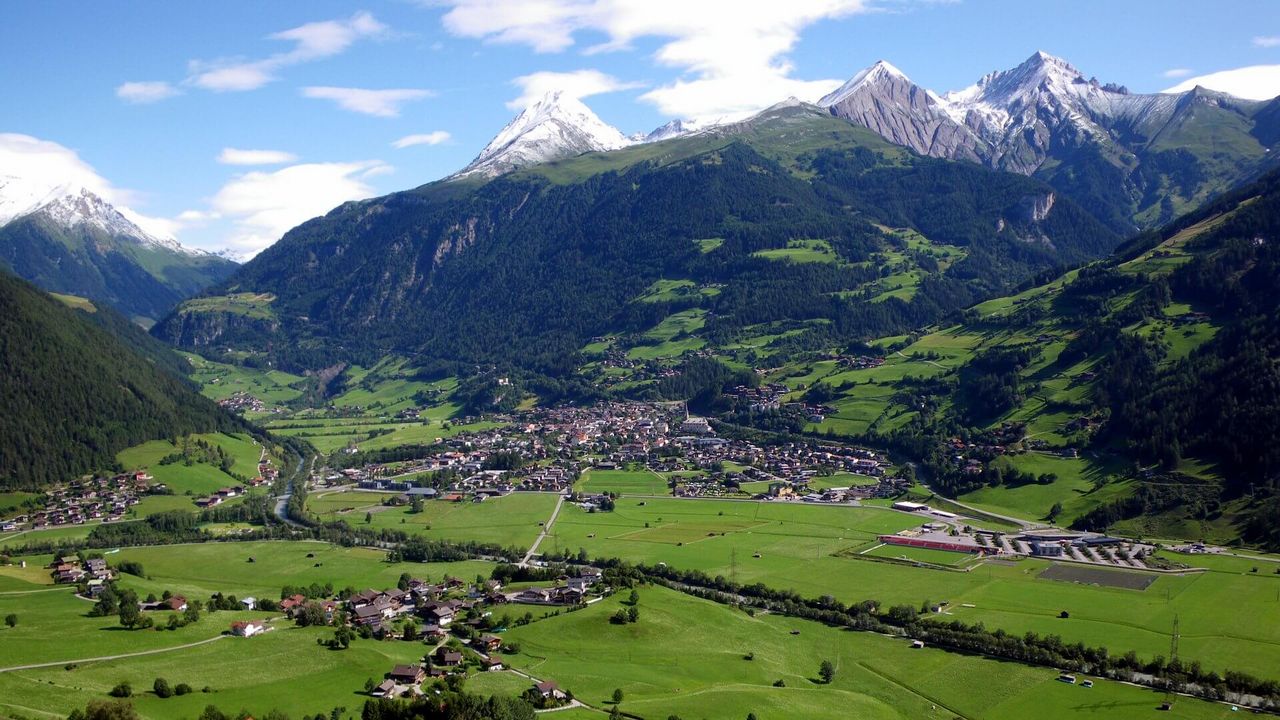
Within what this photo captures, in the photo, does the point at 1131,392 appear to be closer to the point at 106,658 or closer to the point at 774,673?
the point at 774,673

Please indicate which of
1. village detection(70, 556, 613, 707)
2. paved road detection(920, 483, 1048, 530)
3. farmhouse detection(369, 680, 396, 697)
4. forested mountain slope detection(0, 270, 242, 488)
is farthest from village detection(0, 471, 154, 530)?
paved road detection(920, 483, 1048, 530)

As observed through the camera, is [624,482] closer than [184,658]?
No

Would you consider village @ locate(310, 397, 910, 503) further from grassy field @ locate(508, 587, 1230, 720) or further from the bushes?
Result: the bushes

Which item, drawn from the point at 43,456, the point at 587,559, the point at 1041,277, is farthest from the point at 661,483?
the point at 1041,277

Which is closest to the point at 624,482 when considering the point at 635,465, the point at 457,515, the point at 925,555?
the point at 635,465

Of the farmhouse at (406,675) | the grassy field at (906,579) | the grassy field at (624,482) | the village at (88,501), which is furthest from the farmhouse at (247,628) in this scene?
the grassy field at (624,482)

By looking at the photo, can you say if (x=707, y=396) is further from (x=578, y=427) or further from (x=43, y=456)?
(x=43, y=456)
